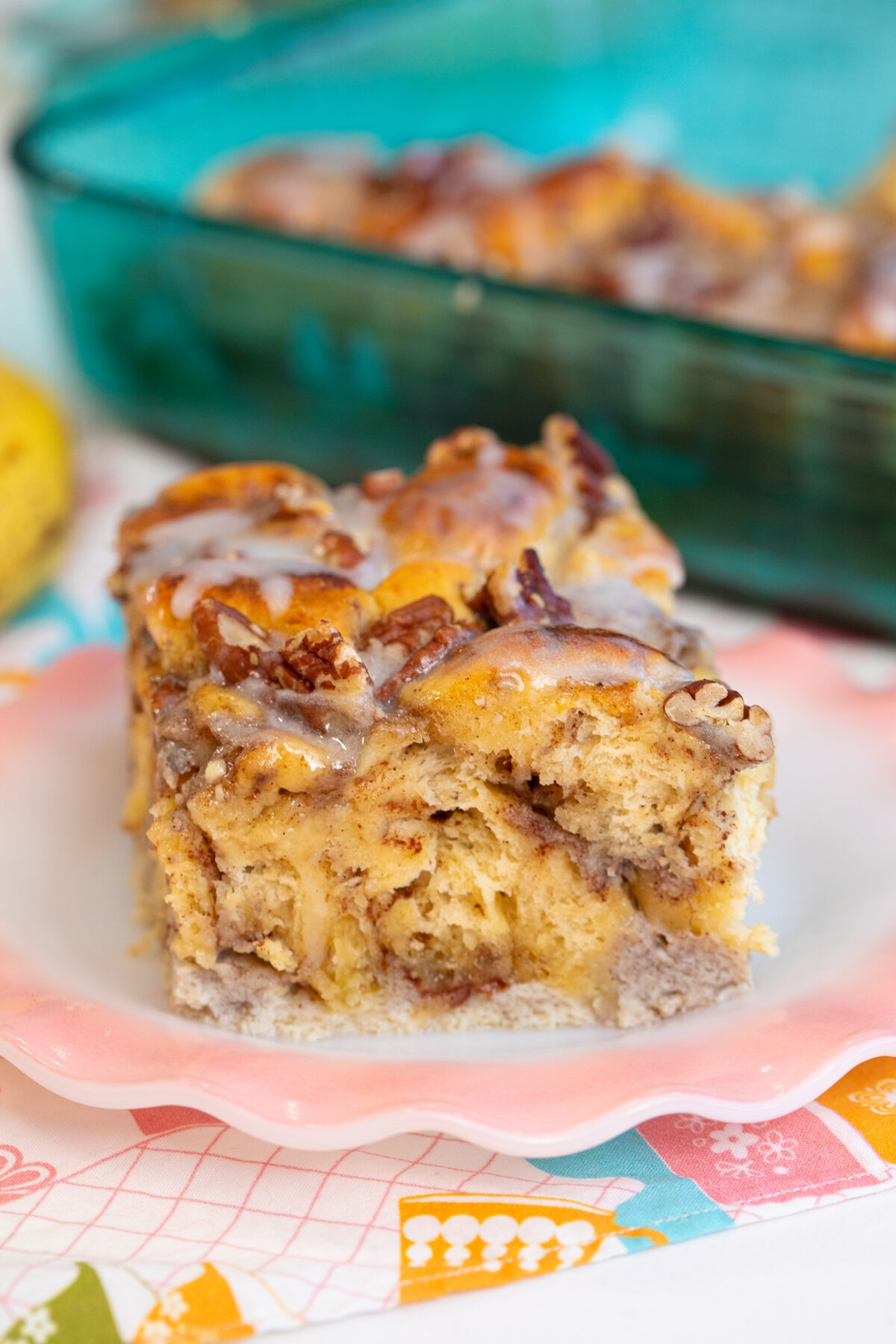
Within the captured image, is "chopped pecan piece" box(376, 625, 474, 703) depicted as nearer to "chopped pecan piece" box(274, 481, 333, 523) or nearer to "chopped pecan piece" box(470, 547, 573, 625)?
"chopped pecan piece" box(470, 547, 573, 625)

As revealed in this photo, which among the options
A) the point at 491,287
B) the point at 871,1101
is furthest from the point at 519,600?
the point at 491,287

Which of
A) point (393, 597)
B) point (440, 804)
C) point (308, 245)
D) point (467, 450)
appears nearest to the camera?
point (440, 804)

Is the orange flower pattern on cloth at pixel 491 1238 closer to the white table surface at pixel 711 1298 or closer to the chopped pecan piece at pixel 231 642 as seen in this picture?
the white table surface at pixel 711 1298

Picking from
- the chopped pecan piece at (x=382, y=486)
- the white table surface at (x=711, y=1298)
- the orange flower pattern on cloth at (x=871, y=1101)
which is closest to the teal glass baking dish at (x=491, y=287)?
the chopped pecan piece at (x=382, y=486)

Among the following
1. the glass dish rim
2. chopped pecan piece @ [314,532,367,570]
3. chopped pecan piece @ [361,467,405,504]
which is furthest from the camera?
the glass dish rim

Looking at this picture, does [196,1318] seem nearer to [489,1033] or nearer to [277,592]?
[489,1033]

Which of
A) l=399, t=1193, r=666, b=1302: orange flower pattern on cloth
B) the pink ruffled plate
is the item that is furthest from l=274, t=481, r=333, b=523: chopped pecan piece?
l=399, t=1193, r=666, b=1302: orange flower pattern on cloth

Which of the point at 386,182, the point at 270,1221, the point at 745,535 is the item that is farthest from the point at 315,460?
the point at 270,1221
